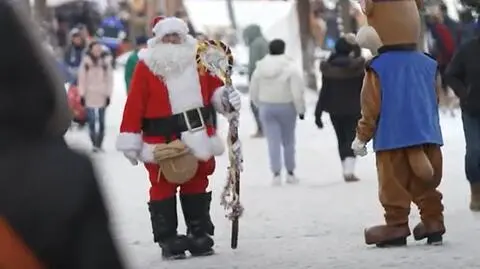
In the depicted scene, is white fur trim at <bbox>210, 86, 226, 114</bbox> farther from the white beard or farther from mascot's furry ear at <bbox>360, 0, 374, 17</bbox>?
mascot's furry ear at <bbox>360, 0, 374, 17</bbox>

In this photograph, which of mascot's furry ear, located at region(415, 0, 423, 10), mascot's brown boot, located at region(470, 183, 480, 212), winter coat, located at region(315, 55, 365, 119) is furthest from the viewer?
winter coat, located at region(315, 55, 365, 119)

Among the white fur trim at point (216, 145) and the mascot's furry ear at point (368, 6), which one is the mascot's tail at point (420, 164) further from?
the white fur trim at point (216, 145)

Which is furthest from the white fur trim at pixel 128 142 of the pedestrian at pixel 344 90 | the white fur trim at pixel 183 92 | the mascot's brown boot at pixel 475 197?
the pedestrian at pixel 344 90

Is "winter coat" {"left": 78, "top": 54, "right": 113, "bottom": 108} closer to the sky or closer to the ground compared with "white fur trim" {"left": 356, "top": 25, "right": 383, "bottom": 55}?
closer to the ground

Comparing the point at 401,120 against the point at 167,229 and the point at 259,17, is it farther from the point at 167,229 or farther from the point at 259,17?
the point at 259,17

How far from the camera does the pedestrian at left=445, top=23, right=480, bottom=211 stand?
11703 millimetres

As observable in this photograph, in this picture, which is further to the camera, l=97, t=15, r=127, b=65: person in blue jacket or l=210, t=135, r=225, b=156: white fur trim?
l=97, t=15, r=127, b=65: person in blue jacket

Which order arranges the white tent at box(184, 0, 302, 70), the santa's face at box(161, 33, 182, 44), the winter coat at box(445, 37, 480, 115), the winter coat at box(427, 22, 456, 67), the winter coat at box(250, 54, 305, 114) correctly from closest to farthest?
the santa's face at box(161, 33, 182, 44)
the winter coat at box(445, 37, 480, 115)
the winter coat at box(250, 54, 305, 114)
the winter coat at box(427, 22, 456, 67)
the white tent at box(184, 0, 302, 70)

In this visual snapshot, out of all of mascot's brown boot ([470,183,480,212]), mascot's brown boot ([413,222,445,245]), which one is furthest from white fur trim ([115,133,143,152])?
mascot's brown boot ([470,183,480,212])

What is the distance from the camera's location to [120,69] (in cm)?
4084

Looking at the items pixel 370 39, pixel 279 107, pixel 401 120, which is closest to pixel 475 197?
pixel 370 39

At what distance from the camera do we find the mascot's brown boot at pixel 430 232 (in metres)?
9.87

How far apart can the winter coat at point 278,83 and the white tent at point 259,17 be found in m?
17.3

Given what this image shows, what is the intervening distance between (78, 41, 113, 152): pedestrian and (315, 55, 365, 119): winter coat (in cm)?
603
